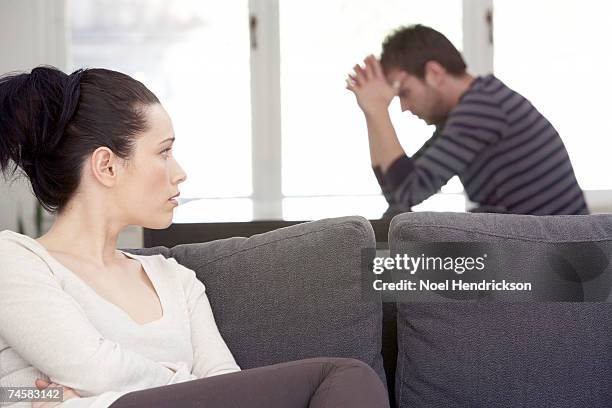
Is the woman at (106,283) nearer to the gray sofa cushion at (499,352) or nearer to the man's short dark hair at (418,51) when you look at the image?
the gray sofa cushion at (499,352)

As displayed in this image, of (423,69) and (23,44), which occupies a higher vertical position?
(23,44)

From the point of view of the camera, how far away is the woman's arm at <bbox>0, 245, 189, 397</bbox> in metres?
1.26

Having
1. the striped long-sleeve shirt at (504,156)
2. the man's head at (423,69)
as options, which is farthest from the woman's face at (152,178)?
the man's head at (423,69)

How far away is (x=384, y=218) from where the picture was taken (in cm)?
259

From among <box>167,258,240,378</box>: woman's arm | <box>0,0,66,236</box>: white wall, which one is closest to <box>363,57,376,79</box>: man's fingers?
<box>0,0,66,236</box>: white wall

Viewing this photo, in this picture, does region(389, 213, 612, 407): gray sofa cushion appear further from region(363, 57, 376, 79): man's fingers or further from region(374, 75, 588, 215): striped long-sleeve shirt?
region(363, 57, 376, 79): man's fingers

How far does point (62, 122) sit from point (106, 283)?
28 cm

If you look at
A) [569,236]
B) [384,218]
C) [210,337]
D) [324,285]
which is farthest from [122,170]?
[384,218]

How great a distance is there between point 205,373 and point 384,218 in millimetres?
1209

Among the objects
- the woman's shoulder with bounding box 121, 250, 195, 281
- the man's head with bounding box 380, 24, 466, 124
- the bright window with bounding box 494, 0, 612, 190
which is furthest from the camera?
the bright window with bounding box 494, 0, 612, 190

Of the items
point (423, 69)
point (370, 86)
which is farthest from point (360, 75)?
point (423, 69)

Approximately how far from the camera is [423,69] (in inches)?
146

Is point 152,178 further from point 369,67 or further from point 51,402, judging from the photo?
point 369,67

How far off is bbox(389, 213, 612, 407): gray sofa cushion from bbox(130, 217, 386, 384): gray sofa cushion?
77 millimetres
